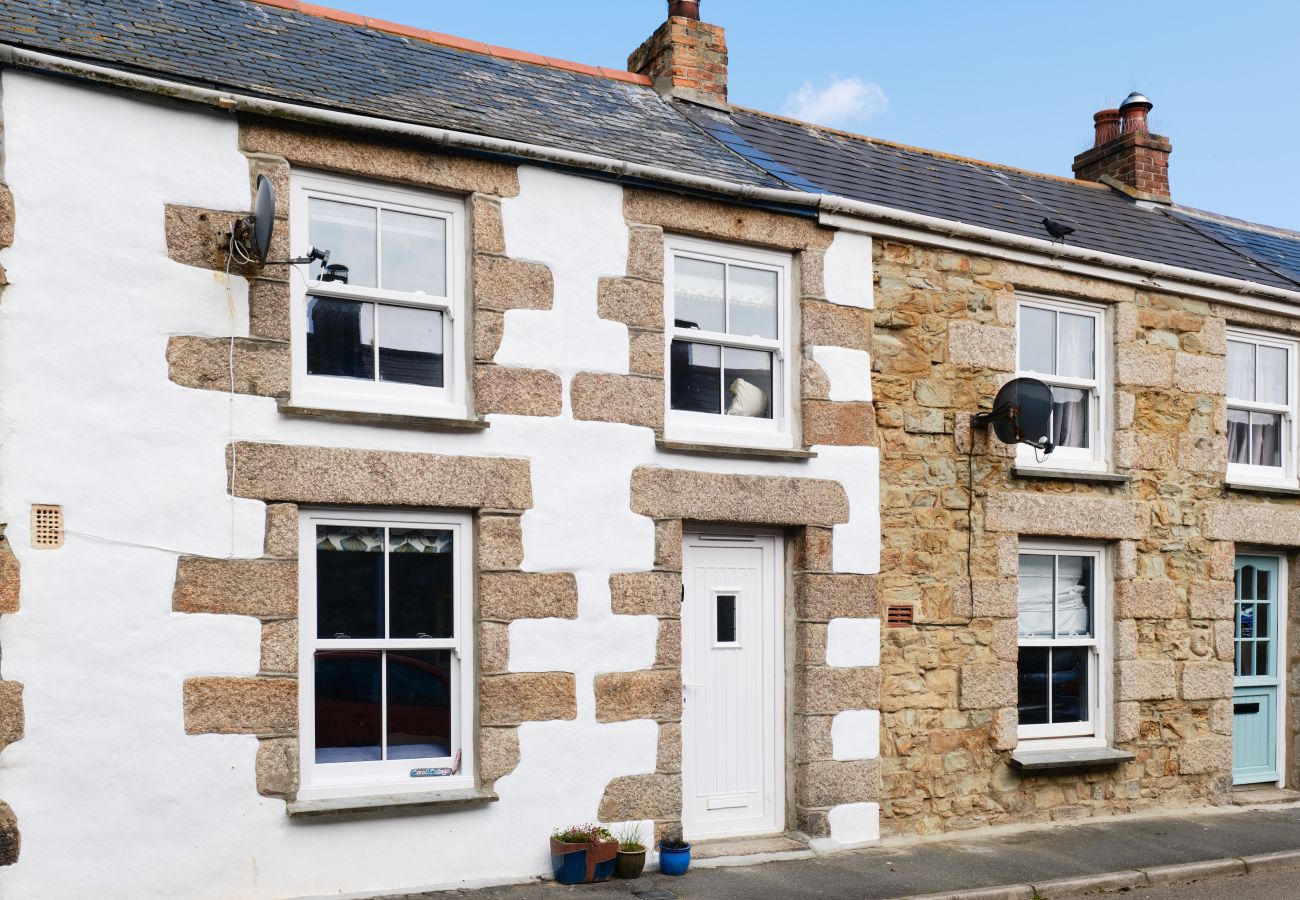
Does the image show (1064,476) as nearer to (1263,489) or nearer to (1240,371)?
(1263,489)

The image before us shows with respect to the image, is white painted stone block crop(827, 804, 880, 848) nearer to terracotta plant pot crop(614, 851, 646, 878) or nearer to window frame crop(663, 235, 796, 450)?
terracotta plant pot crop(614, 851, 646, 878)

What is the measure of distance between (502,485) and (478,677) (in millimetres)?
1162

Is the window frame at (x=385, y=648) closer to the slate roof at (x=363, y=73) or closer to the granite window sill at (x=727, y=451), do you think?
the granite window sill at (x=727, y=451)

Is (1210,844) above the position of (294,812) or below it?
below

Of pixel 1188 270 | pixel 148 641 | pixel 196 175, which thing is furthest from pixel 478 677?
pixel 1188 270

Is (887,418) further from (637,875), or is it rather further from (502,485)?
(637,875)

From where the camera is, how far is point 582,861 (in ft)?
24.2

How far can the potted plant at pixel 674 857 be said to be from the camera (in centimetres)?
766

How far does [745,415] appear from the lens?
866 centimetres

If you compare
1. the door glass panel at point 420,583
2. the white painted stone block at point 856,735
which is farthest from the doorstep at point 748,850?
the door glass panel at point 420,583

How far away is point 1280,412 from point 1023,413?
3.54 metres

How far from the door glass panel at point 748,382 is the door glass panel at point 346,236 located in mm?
2538

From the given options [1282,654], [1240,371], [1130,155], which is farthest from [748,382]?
[1130,155]

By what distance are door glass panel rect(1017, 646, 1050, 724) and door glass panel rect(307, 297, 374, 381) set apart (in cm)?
549
